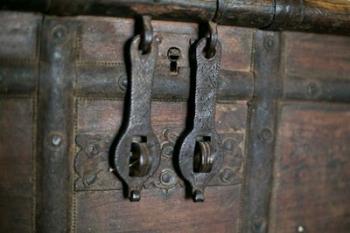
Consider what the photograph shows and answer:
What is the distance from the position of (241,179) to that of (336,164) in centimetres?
27

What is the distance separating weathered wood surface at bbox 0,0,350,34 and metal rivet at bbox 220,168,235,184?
1.09 ft

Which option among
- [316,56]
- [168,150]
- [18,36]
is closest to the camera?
[18,36]

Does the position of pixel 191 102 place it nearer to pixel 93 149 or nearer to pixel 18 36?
pixel 93 149

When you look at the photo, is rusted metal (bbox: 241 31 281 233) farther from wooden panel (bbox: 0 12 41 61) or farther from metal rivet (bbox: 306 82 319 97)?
wooden panel (bbox: 0 12 41 61)

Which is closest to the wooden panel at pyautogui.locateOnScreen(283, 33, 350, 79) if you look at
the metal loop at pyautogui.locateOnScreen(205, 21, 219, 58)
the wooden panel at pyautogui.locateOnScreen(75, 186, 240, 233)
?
the metal loop at pyautogui.locateOnScreen(205, 21, 219, 58)

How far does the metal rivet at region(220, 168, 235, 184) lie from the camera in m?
0.99

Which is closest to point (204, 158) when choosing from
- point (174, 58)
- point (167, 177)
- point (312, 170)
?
point (167, 177)

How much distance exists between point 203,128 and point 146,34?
9.1 inches

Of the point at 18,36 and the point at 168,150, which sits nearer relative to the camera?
the point at 18,36

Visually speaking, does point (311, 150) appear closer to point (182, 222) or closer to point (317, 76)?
point (317, 76)

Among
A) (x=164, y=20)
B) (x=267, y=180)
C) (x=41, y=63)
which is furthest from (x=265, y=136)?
(x=41, y=63)

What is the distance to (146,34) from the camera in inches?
32.9

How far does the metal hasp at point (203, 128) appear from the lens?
90cm

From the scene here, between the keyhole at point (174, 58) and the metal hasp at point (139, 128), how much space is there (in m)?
0.05
